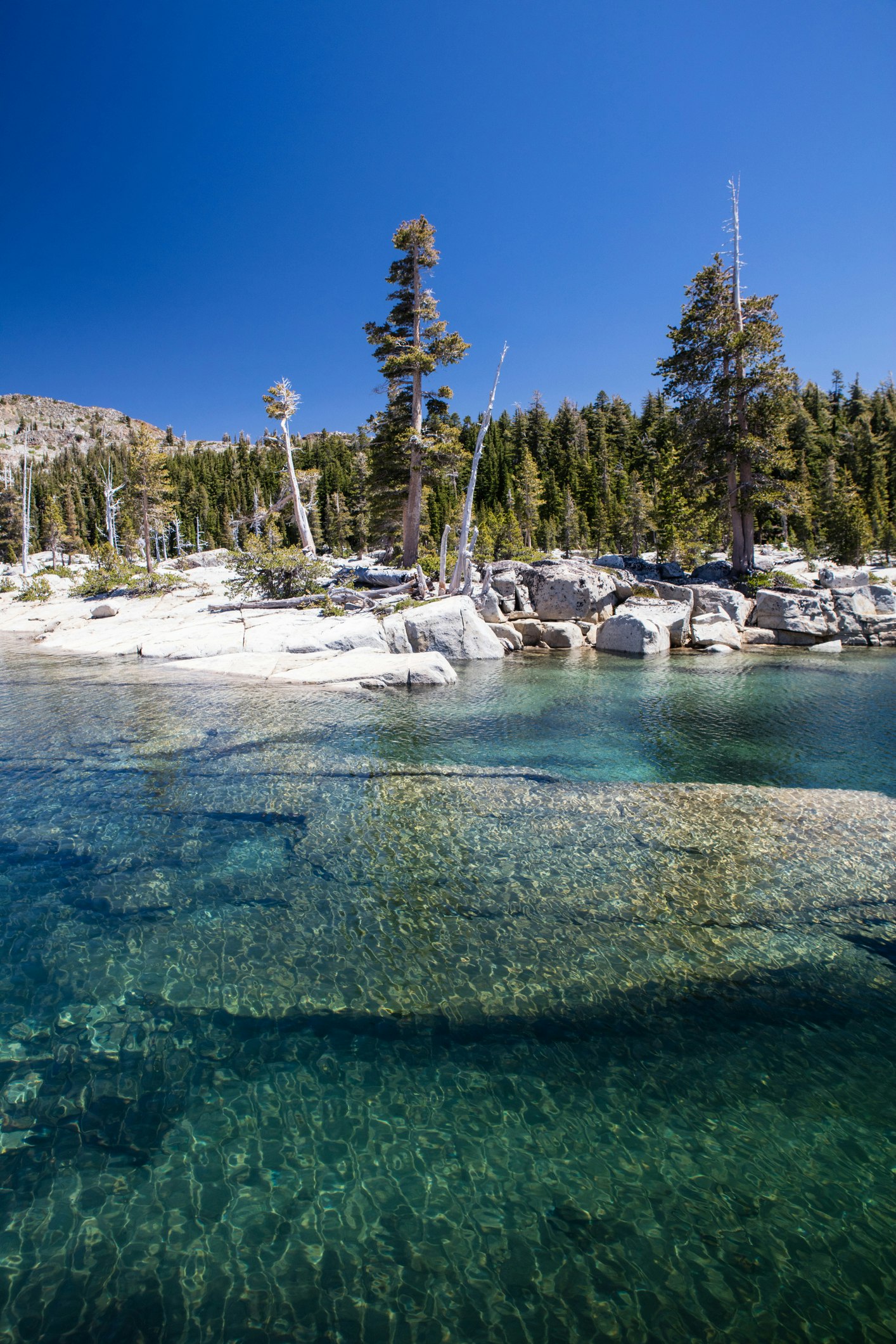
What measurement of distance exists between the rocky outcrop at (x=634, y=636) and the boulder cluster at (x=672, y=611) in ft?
0.11

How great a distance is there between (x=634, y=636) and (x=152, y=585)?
25362 millimetres

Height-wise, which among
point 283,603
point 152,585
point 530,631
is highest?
point 152,585

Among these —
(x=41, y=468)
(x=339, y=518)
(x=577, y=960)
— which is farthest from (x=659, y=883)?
(x=41, y=468)

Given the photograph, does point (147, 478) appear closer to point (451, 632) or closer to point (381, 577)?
point (381, 577)

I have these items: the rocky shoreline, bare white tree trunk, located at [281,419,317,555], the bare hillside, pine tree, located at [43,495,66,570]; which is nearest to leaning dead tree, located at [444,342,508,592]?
the rocky shoreline

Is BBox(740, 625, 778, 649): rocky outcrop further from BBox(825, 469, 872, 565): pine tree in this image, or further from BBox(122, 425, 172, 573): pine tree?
BBox(122, 425, 172, 573): pine tree

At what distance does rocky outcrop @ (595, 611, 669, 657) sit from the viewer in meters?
21.8

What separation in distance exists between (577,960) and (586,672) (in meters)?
14.0

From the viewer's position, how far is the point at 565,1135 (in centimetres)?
329

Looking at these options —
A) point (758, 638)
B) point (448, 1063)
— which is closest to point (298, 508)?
point (758, 638)

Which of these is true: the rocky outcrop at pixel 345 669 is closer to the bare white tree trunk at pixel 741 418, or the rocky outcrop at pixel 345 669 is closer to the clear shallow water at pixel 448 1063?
the clear shallow water at pixel 448 1063

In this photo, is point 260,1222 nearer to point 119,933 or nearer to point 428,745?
point 119,933

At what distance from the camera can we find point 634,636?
72.7ft

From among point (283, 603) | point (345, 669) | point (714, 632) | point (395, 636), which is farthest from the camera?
point (714, 632)
